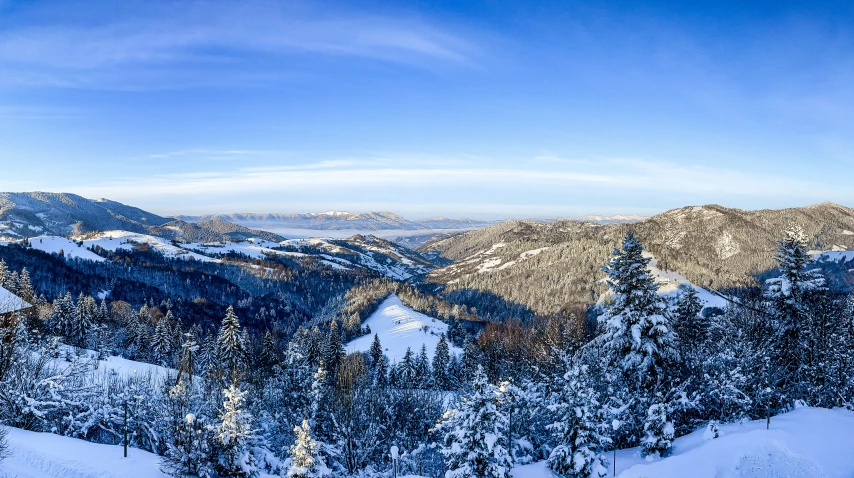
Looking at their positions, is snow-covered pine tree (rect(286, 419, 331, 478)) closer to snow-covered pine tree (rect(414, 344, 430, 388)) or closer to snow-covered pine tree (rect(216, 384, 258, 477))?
snow-covered pine tree (rect(216, 384, 258, 477))

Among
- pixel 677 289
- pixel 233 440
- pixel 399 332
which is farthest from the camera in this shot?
pixel 677 289

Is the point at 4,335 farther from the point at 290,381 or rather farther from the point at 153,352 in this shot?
the point at 153,352

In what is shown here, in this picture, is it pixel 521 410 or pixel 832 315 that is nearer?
pixel 832 315

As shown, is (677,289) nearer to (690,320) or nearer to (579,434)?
(690,320)

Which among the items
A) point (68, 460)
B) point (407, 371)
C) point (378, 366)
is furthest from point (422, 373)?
point (68, 460)

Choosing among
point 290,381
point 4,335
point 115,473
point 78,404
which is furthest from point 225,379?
point 115,473

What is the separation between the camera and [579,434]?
18656mm

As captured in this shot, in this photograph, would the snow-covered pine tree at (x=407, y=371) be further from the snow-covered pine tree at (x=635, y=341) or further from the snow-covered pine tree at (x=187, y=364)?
the snow-covered pine tree at (x=635, y=341)

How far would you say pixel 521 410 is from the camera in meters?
32.2

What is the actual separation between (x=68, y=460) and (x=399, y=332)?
118 meters

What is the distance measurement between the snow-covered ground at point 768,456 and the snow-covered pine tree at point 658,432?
0.66 meters

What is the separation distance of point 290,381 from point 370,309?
137 metres

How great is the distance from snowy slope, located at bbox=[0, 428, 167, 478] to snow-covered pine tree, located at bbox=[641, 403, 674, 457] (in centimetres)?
2380

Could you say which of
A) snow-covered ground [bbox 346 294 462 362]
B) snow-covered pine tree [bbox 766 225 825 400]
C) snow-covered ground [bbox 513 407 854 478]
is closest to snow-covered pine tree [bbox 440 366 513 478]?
snow-covered ground [bbox 513 407 854 478]
